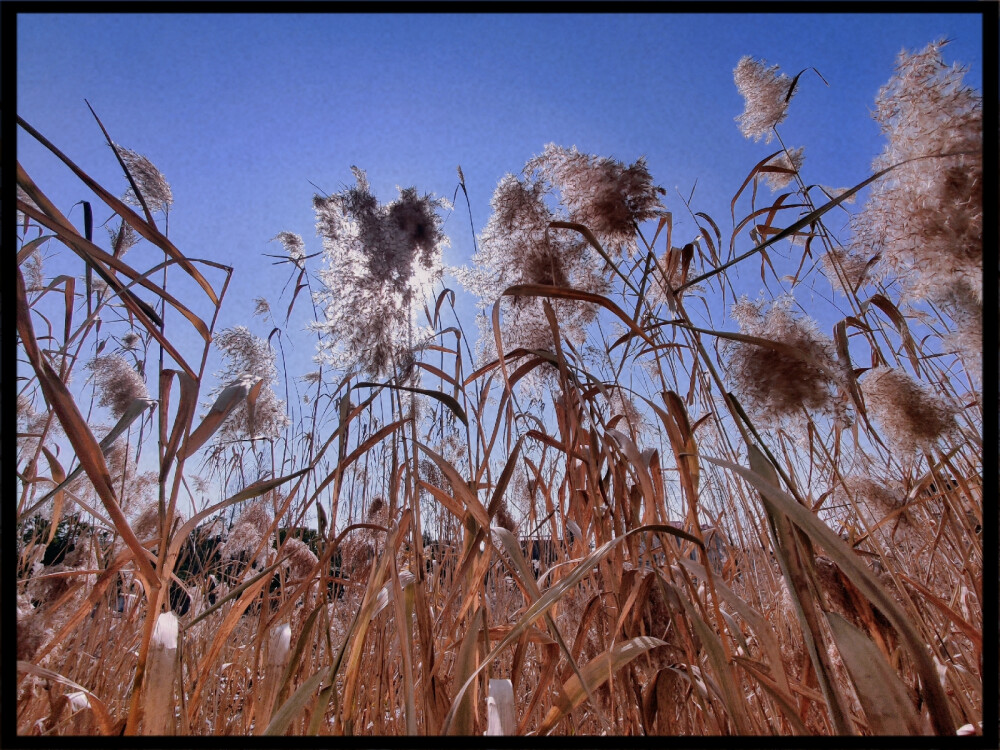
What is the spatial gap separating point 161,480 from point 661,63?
4.11 feet

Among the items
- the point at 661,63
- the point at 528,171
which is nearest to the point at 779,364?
the point at 661,63

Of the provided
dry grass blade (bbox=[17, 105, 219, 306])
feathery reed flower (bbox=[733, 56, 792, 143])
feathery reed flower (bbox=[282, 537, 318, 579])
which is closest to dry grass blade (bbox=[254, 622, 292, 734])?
dry grass blade (bbox=[17, 105, 219, 306])

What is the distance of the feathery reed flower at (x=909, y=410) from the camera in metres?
1.21

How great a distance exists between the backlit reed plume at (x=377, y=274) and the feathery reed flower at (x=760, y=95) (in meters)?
1.23

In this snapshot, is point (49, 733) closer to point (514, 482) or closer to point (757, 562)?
point (514, 482)

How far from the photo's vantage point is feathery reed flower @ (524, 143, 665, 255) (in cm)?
142

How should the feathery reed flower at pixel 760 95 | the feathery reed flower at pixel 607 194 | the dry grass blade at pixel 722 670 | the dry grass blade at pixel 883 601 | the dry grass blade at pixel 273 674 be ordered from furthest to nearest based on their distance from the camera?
the feathery reed flower at pixel 760 95 < the feathery reed flower at pixel 607 194 < the dry grass blade at pixel 273 674 < the dry grass blade at pixel 722 670 < the dry grass blade at pixel 883 601

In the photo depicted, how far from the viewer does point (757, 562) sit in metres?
1.75

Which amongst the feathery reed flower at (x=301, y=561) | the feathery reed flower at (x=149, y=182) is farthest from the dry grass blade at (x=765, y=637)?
the feathery reed flower at (x=149, y=182)

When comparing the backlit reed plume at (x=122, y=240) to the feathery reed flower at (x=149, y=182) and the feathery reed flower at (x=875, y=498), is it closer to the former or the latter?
the feathery reed flower at (x=149, y=182)

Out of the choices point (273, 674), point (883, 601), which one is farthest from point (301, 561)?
point (883, 601)

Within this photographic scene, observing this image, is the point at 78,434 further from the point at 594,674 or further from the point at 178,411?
the point at 594,674

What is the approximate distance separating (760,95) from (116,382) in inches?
96.8

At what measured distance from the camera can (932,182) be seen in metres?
1.15
